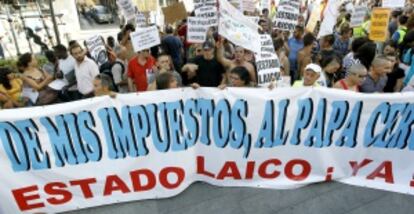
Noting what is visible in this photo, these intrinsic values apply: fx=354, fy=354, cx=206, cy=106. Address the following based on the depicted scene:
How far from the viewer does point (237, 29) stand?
4.43 meters

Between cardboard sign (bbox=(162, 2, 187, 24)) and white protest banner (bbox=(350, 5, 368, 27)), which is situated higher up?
cardboard sign (bbox=(162, 2, 187, 24))

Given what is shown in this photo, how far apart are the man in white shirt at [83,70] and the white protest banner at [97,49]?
0.54 meters

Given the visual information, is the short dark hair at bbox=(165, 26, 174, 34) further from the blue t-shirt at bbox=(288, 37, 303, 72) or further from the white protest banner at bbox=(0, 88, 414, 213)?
the white protest banner at bbox=(0, 88, 414, 213)

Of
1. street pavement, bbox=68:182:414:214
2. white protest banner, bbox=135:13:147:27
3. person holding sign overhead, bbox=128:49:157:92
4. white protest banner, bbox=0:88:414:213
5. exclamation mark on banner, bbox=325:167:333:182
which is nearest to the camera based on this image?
white protest banner, bbox=0:88:414:213

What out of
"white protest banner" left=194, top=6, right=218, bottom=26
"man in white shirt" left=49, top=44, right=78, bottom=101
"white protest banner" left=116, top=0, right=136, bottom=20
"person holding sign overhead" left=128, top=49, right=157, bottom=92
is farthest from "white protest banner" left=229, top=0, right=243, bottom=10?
"man in white shirt" left=49, top=44, right=78, bottom=101

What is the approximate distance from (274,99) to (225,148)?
2.35 ft

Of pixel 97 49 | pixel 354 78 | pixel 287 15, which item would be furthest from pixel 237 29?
pixel 97 49

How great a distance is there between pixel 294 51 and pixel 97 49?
3.52 metres

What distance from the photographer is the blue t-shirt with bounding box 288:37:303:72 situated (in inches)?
255

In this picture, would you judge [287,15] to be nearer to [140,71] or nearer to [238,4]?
[238,4]

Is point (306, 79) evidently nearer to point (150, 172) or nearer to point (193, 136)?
point (193, 136)

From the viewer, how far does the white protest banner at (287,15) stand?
18.5ft

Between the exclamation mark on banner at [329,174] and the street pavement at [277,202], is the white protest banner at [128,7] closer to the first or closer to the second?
the street pavement at [277,202]

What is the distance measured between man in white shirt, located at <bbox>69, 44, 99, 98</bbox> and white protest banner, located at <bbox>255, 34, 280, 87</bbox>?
2.47m
